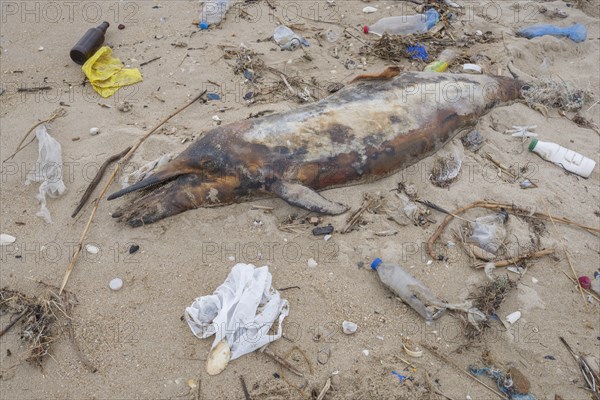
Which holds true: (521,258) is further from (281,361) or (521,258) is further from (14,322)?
(14,322)

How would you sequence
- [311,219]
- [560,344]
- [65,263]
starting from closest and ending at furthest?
[560,344], [65,263], [311,219]

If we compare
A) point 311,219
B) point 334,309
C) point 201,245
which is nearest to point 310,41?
point 311,219

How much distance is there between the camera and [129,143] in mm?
4691

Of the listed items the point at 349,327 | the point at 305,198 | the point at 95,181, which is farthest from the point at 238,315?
the point at 95,181

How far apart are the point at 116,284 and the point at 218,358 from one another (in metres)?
1.02

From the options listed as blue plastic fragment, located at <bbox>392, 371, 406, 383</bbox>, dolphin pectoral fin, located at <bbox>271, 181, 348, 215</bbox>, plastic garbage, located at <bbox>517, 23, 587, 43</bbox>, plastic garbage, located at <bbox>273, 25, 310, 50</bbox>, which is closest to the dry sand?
blue plastic fragment, located at <bbox>392, 371, 406, 383</bbox>

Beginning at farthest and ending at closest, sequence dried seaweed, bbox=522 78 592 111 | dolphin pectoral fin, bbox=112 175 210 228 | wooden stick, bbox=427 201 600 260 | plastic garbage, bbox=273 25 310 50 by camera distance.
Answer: plastic garbage, bbox=273 25 310 50 → dried seaweed, bbox=522 78 592 111 → wooden stick, bbox=427 201 600 260 → dolphin pectoral fin, bbox=112 175 210 228

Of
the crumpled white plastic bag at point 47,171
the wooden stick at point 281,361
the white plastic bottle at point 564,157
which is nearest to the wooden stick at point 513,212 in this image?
the white plastic bottle at point 564,157

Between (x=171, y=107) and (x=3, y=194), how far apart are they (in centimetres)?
188

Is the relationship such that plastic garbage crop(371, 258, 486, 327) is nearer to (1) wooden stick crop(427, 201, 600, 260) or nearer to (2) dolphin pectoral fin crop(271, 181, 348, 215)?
(2) dolphin pectoral fin crop(271, 181, 348, 215)

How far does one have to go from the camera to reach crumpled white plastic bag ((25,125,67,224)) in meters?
4.11

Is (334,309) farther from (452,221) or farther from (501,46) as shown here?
(501,46)

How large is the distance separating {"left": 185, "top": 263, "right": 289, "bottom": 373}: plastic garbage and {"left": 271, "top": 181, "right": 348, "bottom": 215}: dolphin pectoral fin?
712 mm

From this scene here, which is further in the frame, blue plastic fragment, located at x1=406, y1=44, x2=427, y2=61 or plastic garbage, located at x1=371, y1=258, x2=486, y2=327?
blue plastic fragment, located at x1=406, y1=44, x2=427, y2=61
